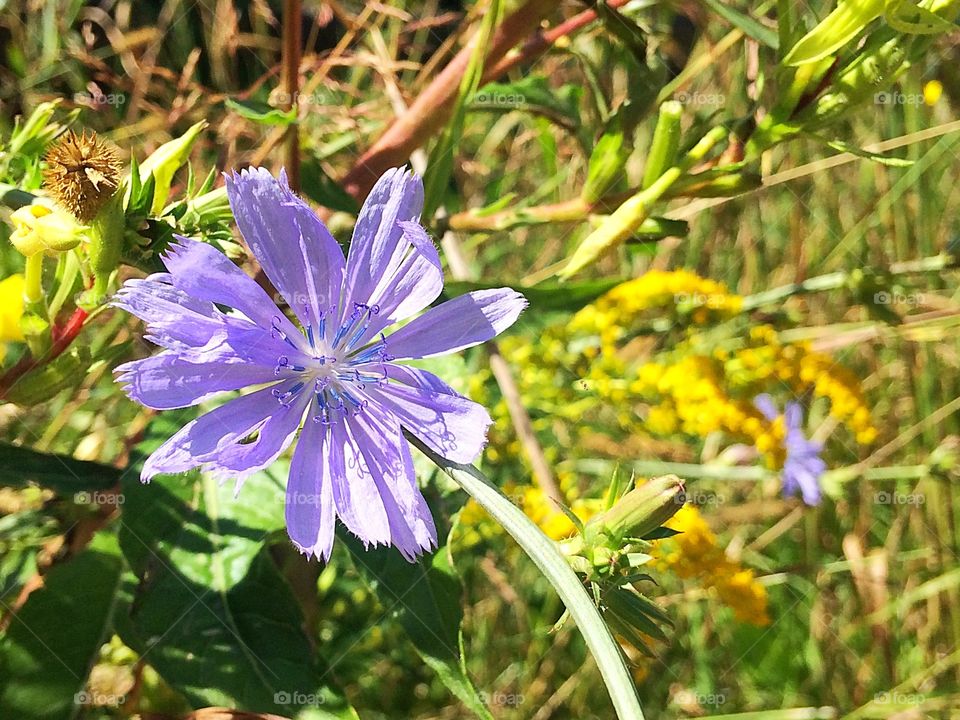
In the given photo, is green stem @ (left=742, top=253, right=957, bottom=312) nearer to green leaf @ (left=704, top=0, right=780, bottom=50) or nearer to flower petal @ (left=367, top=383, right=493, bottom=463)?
green leaf @ (left=704, top=0, right=780, bottom=50)

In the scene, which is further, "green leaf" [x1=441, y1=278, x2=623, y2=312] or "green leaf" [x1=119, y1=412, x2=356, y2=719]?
"green leaf" [x1=441, y1=278, x2=623, y2=312]

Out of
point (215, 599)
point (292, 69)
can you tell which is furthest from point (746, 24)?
point (215, 599)

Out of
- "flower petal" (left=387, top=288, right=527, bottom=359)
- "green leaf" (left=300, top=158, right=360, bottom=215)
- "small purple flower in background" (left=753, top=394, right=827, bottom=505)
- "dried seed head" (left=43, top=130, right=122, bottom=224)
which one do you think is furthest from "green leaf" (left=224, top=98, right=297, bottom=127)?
"small purple flower in background" (left=753, top=394, right=827, bottom=505)

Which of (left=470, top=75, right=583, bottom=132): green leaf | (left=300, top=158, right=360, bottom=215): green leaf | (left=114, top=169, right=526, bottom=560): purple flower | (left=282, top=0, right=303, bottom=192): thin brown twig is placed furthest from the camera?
(left=470, top=75, right=583, bottom=132): green leaf

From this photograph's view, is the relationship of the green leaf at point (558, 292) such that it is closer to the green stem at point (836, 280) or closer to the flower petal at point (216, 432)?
the flower petal at point (216, 432)

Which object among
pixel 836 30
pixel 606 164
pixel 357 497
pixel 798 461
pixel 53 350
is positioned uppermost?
pixel 836 30

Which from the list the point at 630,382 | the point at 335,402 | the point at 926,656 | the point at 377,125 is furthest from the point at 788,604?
the point at 335,402

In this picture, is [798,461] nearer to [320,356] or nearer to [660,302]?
[660,302]
